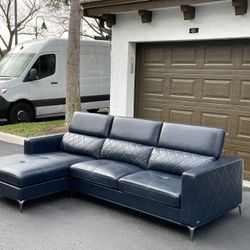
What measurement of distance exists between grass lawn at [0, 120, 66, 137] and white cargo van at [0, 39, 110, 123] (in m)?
0.77

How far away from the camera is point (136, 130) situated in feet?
17.7

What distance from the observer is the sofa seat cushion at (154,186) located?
4141mm

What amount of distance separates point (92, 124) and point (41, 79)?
584 cm

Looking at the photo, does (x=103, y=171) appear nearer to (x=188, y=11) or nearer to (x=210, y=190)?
(x=210, y=190)

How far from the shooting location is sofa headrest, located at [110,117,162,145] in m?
5.23

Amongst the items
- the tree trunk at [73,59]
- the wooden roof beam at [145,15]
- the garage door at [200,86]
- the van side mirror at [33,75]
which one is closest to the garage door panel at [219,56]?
the garage door at [200,86]

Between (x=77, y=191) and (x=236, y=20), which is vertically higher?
(x=236, y=20)

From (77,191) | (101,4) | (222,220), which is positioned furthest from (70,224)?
(101,4)

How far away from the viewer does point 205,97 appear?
6.76m

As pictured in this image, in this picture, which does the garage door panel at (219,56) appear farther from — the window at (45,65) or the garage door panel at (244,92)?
the window at (45,65)

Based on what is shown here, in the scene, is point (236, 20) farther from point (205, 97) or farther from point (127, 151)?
point (127, 151)

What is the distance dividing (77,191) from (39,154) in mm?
825

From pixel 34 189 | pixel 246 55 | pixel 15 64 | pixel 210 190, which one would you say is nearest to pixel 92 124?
pixel 34 189

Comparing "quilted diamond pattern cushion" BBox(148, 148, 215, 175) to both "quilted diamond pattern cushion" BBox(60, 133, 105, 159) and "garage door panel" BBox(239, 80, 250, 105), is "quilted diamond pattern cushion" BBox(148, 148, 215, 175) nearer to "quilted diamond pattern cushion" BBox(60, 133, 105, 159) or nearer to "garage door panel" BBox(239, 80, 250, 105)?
"quilted diamond pattern cushion" BBox(60, 133, 105, 159)
